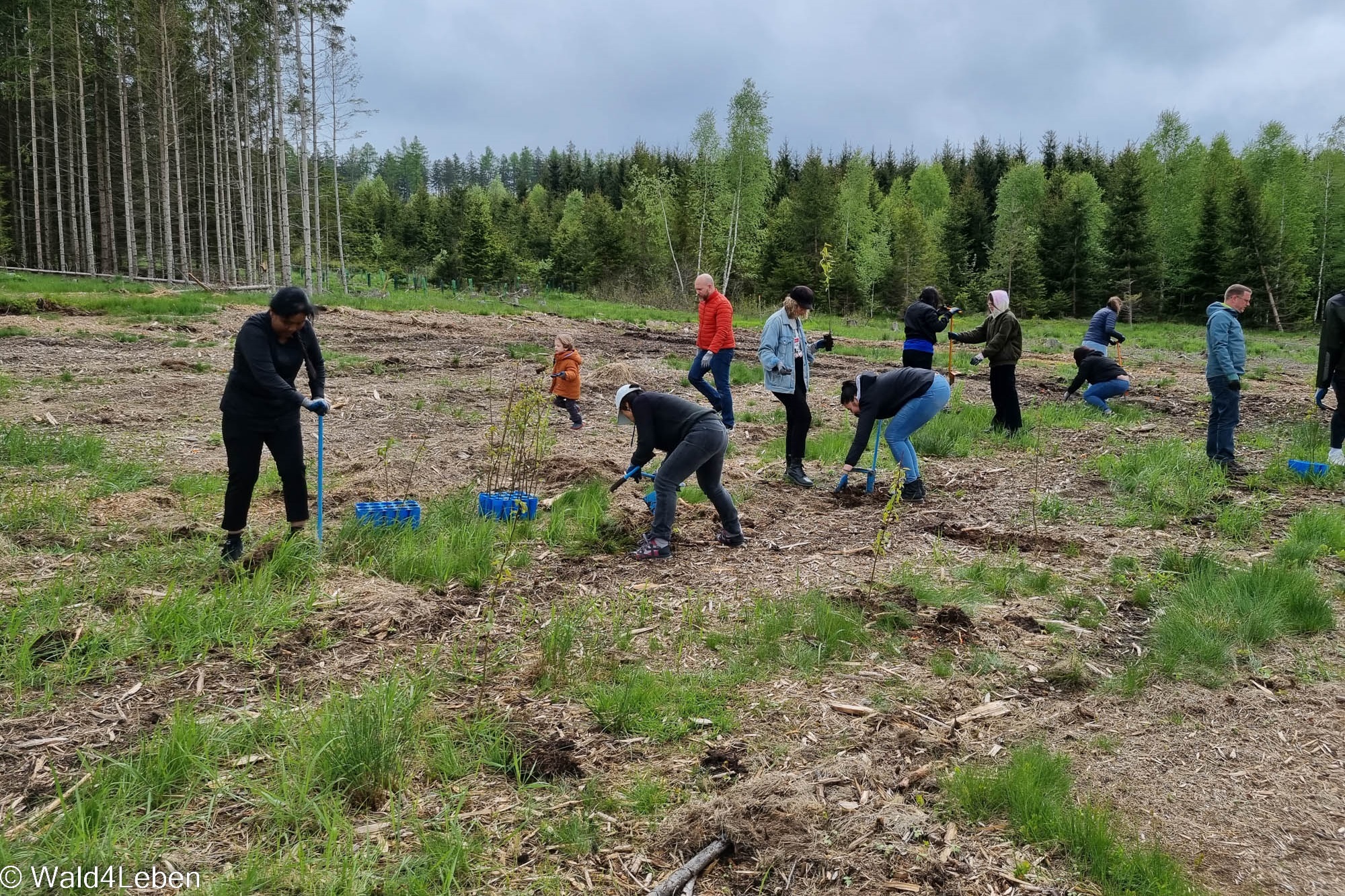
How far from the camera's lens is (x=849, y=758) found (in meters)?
3.42

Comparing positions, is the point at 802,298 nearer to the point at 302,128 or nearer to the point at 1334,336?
the point at 1334,336

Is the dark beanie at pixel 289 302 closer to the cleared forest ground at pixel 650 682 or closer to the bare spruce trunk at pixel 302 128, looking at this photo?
the cleared forest ground at pixel 650 682

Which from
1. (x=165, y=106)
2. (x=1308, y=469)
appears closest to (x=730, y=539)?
(x=1308, y=469)

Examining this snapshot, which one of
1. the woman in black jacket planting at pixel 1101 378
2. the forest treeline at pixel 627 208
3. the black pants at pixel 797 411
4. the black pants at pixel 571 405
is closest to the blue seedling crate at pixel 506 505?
the black pants at pixel 797 411

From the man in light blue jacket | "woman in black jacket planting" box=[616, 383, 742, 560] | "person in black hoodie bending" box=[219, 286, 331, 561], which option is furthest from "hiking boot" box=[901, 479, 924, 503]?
"person in black hoodie bending" box=[219, 286, 331, 561]

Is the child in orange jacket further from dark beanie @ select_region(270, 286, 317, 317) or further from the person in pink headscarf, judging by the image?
dark beanie @ select_region(270, 286, 317, 317)

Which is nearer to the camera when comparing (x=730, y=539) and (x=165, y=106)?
(x=730, y=539)

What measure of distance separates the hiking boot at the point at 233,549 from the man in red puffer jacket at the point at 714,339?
5717mm

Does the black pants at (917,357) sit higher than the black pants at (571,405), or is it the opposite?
the black pants at (917,357)

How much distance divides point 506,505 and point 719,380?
4.30 metres

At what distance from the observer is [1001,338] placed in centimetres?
976

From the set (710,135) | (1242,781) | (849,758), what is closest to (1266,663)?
(1242,781)

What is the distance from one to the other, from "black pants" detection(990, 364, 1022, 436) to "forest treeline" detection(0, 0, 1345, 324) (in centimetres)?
1934

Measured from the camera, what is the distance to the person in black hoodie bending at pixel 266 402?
5.02 m
